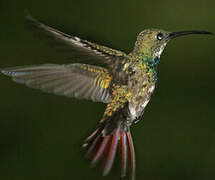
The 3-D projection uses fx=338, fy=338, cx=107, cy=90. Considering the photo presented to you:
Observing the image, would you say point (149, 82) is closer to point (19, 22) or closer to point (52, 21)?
point (52, 21)

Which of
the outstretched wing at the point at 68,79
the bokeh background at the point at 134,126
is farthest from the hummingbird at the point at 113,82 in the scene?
the bokeh background at the point at 134,126

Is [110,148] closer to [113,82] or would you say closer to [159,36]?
[113,82]

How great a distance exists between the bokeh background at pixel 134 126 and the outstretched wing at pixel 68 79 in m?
0.78

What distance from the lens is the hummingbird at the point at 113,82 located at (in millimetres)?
684

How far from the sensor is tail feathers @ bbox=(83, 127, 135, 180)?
0.69m

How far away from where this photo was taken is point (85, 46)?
26.3 inches

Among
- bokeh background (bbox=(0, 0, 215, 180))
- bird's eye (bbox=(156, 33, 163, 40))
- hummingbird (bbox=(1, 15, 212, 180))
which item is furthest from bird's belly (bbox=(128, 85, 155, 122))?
bokeh background (bbox=(0, 0, 215, 180))

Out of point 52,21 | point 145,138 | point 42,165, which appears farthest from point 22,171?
point 52,21

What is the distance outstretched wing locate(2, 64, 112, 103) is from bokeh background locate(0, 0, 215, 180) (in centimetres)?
78

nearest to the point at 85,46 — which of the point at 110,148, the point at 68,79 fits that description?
the point at 68,79

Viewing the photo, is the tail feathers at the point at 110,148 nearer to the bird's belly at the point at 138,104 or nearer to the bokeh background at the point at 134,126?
the bird's belly at the point at 138,104

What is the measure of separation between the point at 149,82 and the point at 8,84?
46.3 inches

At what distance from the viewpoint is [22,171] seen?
165 cm

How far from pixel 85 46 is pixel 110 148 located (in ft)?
0.75
